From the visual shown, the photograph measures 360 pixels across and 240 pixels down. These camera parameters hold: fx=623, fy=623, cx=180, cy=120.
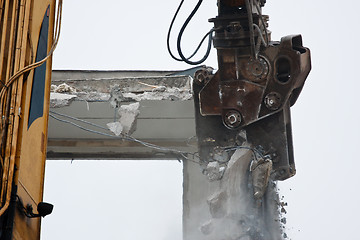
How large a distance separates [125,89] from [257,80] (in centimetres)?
464

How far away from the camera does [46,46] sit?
5625 mm

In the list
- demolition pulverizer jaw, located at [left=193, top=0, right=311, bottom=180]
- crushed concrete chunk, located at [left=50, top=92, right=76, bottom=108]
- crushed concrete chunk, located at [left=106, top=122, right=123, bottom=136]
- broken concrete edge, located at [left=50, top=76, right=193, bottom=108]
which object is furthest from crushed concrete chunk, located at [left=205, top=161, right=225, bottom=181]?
crushed concrete chunk, located at [left=50, top=92, right=76, bottom=108]

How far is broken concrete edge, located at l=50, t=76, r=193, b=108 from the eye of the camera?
9406mm

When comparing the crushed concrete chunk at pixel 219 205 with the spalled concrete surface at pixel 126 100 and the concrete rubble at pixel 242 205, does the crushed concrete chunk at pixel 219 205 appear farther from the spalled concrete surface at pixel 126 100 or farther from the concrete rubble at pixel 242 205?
the spalled concrete surface at pixel 126 100

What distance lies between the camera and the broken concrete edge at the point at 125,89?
9406mm

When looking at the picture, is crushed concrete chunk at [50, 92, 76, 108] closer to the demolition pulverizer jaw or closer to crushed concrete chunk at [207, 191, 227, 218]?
crushed concrete chunk at [207, 191, 227, 218]

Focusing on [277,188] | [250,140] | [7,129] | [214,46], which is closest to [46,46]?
[7,129]

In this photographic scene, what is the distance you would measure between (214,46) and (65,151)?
21.8 ft

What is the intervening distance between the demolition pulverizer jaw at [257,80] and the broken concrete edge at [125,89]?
4.16 meters

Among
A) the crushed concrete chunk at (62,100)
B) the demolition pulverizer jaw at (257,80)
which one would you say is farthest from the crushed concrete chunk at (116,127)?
the demolition pulverizer jaw at (257,80)

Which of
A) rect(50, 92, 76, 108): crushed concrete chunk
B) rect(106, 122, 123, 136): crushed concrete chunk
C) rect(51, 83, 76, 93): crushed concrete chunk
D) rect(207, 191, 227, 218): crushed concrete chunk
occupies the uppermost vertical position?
rect(51, 83, 76, 93): crushed concrete chunk

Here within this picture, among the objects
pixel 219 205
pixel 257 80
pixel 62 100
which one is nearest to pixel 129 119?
pixel 62 100

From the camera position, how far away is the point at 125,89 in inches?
375

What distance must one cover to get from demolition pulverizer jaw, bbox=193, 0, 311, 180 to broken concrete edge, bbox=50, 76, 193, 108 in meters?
4.16
